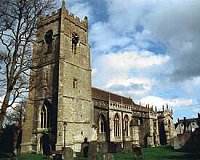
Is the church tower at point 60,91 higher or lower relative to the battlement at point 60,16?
lower

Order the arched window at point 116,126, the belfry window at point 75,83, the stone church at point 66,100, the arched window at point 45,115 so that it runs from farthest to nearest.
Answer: the arched window at point 116,126
the belfry window at point 75,83
the arched window at point 45,115
the stone church at point 66,100

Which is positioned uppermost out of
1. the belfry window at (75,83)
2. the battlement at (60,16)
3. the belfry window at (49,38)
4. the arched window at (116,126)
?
the battlement at (60,16)

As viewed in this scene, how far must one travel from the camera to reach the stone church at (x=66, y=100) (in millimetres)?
29828

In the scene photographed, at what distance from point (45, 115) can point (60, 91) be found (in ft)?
12.1

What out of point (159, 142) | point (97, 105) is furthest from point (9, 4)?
point (159, 142)

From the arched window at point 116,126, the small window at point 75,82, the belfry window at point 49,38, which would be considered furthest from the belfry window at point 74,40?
the arched window at point 116,126

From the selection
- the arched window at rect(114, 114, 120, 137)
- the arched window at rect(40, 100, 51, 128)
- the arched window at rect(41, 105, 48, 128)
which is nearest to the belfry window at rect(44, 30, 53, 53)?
the arched window at rect(40, 100, 51, 128)

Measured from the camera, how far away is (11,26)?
57.6 ft

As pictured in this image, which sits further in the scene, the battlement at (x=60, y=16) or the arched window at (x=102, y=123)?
the arched window at (x=102, y=123)

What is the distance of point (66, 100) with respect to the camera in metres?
30.8

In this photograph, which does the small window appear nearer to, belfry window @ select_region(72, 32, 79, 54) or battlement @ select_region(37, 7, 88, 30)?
belfry window @ select_region(72, 32, 79, 54)

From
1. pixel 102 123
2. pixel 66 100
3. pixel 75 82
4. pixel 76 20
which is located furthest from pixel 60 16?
pixel 102 123

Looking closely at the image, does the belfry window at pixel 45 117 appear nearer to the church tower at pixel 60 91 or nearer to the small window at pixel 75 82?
A: the church tower at pixel 60 91

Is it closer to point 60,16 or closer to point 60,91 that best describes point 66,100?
point 60,91
